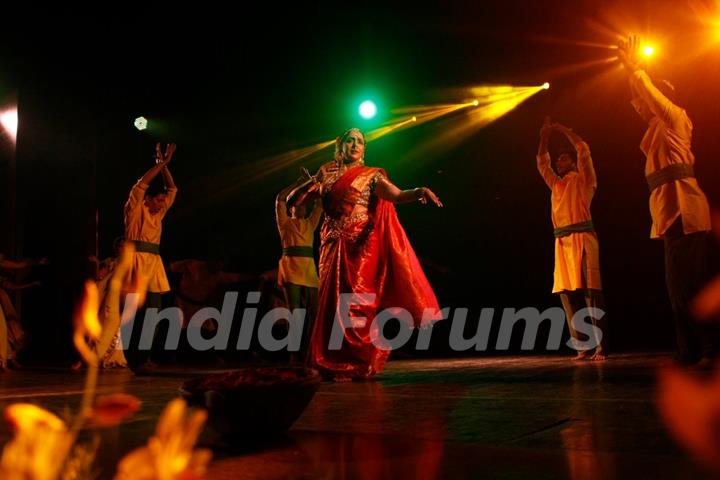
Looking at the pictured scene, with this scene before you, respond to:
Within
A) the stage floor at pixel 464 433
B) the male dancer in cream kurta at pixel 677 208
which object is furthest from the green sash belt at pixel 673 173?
the stage floor at pixel 464 433

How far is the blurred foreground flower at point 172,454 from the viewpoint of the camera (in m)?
2.00

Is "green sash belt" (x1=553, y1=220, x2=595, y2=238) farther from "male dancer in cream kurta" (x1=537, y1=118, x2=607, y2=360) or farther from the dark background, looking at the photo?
the dark background

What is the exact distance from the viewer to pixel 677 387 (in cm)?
407

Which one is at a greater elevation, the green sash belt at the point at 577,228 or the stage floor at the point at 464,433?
the green sash belt at the point at 577,228

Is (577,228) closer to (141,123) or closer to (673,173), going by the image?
(673,173)

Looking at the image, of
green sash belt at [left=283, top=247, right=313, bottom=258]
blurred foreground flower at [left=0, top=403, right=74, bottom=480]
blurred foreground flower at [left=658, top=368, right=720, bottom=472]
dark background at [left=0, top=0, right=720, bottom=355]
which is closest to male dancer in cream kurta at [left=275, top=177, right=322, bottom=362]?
green sash belt at [left=283, top=247, right=313, bottom=258]

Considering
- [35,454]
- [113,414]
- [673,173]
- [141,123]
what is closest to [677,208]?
[673,173]

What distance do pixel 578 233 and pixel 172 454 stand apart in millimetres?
5495

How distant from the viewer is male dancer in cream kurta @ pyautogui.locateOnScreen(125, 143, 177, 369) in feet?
25.1

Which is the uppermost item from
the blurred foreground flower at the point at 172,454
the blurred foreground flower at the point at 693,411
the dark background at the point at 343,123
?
the dark background at the point at 343,123

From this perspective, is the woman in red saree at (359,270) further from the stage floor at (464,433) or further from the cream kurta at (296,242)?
the cream kurta at (296,242)

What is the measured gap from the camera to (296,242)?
791 centimetres

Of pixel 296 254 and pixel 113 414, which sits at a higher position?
pixel 296 254

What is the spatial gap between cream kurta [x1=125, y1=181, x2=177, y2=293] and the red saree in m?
2.77
